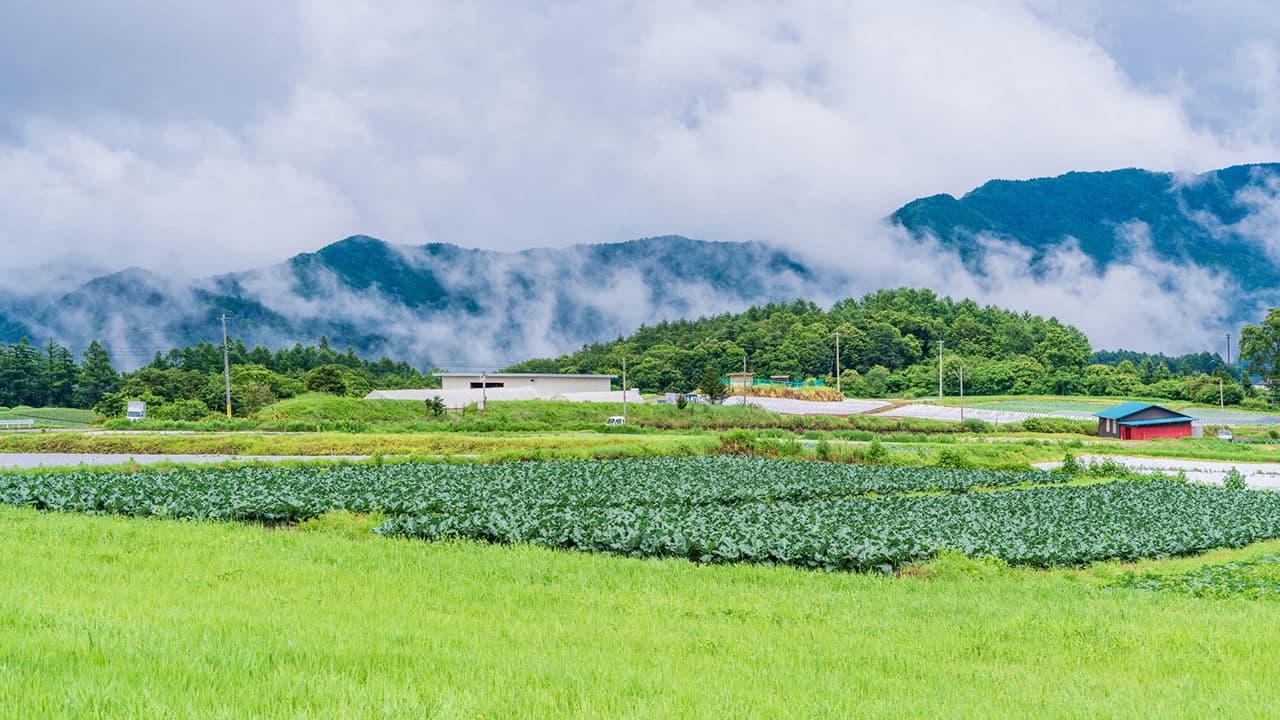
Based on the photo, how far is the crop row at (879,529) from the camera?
14.2 m

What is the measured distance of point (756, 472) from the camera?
30703 millimetres

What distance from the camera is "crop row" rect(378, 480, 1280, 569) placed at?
14227 millimetres

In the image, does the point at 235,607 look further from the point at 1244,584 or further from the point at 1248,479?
the point at 1248,479

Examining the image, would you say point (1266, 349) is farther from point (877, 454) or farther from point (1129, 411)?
point (877, 454)

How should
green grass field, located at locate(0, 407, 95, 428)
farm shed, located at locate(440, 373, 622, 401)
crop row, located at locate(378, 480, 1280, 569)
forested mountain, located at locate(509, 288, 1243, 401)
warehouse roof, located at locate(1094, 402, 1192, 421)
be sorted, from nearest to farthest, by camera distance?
crop row, located at locate(378, 480, 1280, 569)
warehouse roof, located at locate(1094, 402, 1192, 421)
green grass field, located at locate(0, 407, 95, 428)
farm shed, located at locate(440, 373, 622, 401)
forested mountain, located at locate(509, 288, 1243, 401)

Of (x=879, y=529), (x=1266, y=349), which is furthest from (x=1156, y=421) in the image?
(x=1266, y=349)

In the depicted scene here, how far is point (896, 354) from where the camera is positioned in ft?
420

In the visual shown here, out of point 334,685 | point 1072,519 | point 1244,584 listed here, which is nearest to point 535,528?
point 334,685

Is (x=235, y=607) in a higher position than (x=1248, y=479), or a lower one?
higher

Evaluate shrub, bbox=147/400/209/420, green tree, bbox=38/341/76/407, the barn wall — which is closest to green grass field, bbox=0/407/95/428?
shrub, bbox=147/400/209/420

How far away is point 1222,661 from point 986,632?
76.1 inches

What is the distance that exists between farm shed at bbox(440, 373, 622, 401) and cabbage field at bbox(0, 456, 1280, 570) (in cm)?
5369

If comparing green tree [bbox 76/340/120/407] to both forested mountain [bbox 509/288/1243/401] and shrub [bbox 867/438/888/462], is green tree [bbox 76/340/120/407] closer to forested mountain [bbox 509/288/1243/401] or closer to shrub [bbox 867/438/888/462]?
forested mountain [bbox 509/288/1243/401]

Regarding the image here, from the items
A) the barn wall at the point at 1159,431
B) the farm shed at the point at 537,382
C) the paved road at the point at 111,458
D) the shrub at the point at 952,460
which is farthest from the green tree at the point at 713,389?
the paved road at the point at 111,458
